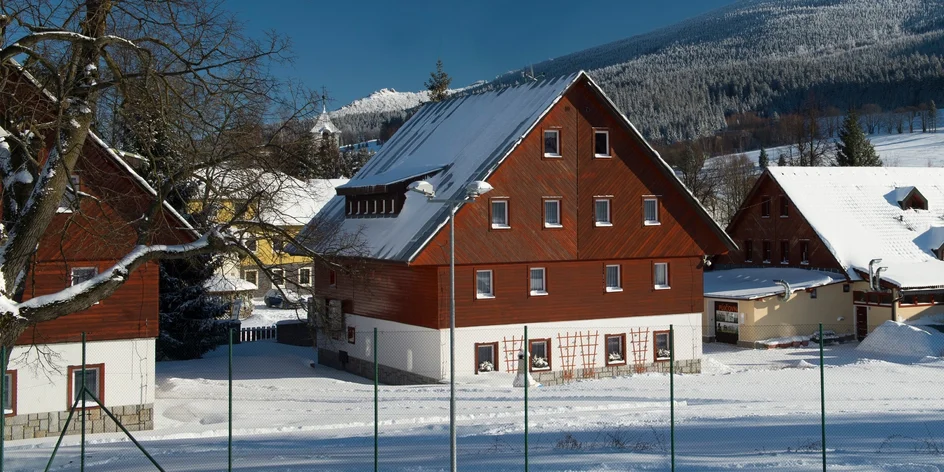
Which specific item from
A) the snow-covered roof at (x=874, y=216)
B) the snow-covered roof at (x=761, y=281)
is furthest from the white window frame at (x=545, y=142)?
the snow-covered roof at (x=874, y=216)

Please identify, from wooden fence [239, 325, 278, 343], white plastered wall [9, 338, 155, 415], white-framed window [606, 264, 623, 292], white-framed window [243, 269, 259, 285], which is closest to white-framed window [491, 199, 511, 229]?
white-framed window [606, 264, 623, 292]

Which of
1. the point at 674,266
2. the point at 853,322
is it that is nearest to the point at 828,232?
the point at 853,322

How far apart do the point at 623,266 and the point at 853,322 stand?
18372 mm

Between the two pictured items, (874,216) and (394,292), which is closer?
(394,292)

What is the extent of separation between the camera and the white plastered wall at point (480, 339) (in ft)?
114

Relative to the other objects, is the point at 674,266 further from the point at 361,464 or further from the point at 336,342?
the point at 361,464

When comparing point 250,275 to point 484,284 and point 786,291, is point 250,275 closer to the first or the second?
point 786,291

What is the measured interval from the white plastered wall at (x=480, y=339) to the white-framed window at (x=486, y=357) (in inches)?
5.8

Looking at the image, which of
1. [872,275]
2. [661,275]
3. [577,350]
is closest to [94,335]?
[577,350]

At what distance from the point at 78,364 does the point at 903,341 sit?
33982 millimetres

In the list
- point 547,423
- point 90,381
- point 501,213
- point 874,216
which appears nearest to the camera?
point 547,423

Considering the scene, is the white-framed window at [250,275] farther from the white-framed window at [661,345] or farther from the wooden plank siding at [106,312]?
the wooden plank siding at [106,312]

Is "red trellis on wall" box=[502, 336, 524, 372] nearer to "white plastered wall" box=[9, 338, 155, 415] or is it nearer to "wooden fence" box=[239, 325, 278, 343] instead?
"white plastered wall" box=[9, 338, 155, 415]

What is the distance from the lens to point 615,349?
3794cm
